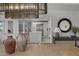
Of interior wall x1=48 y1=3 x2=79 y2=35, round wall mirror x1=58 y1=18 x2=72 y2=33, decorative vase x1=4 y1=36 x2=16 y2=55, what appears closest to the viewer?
decorative vase x1=4 y1=36 x2=16 y2=55

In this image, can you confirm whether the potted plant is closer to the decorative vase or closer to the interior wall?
the interior wall

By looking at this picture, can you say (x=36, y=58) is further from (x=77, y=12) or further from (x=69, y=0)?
(x=77, y=12)

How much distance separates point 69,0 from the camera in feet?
2.52

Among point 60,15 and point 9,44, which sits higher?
point 60,15

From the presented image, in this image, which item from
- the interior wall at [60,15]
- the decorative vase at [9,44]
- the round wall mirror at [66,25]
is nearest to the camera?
the decorative vase at [9,44]

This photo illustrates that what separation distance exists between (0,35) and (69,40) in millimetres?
2141

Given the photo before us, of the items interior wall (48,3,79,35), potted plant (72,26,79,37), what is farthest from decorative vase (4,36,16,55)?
potted plant (72,26,79,37)

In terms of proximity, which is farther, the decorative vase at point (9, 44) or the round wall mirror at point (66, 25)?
the round wall mirror at point (66, 25)

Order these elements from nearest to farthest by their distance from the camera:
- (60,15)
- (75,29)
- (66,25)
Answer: (75,29)
(60,15)
(66,25)

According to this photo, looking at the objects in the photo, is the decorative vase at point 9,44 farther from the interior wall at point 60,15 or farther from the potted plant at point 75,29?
the potted plant at point 75,29

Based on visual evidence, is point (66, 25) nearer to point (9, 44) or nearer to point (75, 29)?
point (75, 29)

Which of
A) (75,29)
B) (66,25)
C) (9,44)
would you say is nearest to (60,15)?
(66,25)

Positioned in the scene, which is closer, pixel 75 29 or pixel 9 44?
pixel 9 44

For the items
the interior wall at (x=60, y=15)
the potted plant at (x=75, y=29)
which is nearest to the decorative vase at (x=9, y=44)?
the interior wall at (x=60, y=15)
